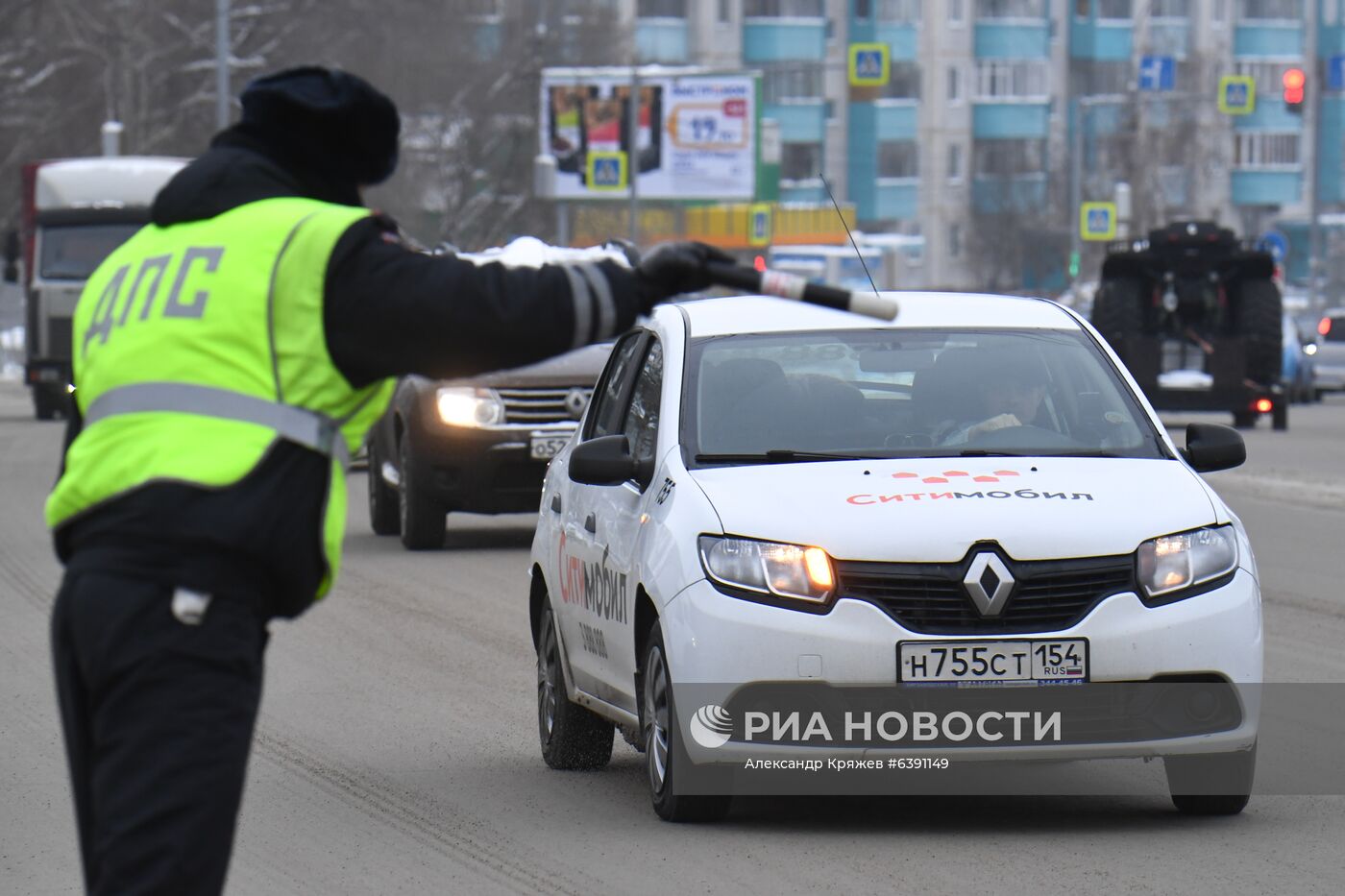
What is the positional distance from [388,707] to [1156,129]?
87.9 meters

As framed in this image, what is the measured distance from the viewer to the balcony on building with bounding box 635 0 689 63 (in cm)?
10119

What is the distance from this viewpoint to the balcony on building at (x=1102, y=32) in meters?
111

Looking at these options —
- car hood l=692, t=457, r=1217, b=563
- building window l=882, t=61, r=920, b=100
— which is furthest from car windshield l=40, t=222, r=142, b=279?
building window l=882, t=61, r=920, b=100

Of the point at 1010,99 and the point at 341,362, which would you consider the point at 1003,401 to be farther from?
the point at 1010,99

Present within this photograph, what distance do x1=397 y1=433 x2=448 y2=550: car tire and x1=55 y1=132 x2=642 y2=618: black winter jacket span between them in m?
12.5

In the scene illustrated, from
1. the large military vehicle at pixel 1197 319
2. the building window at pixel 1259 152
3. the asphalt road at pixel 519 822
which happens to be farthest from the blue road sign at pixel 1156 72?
the asphalt road at pixel 519 822

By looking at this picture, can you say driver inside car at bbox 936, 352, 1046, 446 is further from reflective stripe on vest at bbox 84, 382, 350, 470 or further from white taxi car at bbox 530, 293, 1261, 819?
reflective stripe on vest at bbox 84, 382, 350, 470

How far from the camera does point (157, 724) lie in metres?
3.75

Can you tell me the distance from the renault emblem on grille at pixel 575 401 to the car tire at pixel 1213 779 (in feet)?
31.1

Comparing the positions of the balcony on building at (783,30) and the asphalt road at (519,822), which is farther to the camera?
the balcony on building at (783,30)

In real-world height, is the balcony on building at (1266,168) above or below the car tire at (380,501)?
below

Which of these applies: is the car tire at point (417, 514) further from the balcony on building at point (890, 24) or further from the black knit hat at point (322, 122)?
the balcony on building at point (890, 24)

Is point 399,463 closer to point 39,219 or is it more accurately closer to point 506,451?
point 506,451

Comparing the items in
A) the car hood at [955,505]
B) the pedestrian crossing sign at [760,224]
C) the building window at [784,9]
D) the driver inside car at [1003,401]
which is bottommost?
the pedestrian crossing sign at [760,224]
